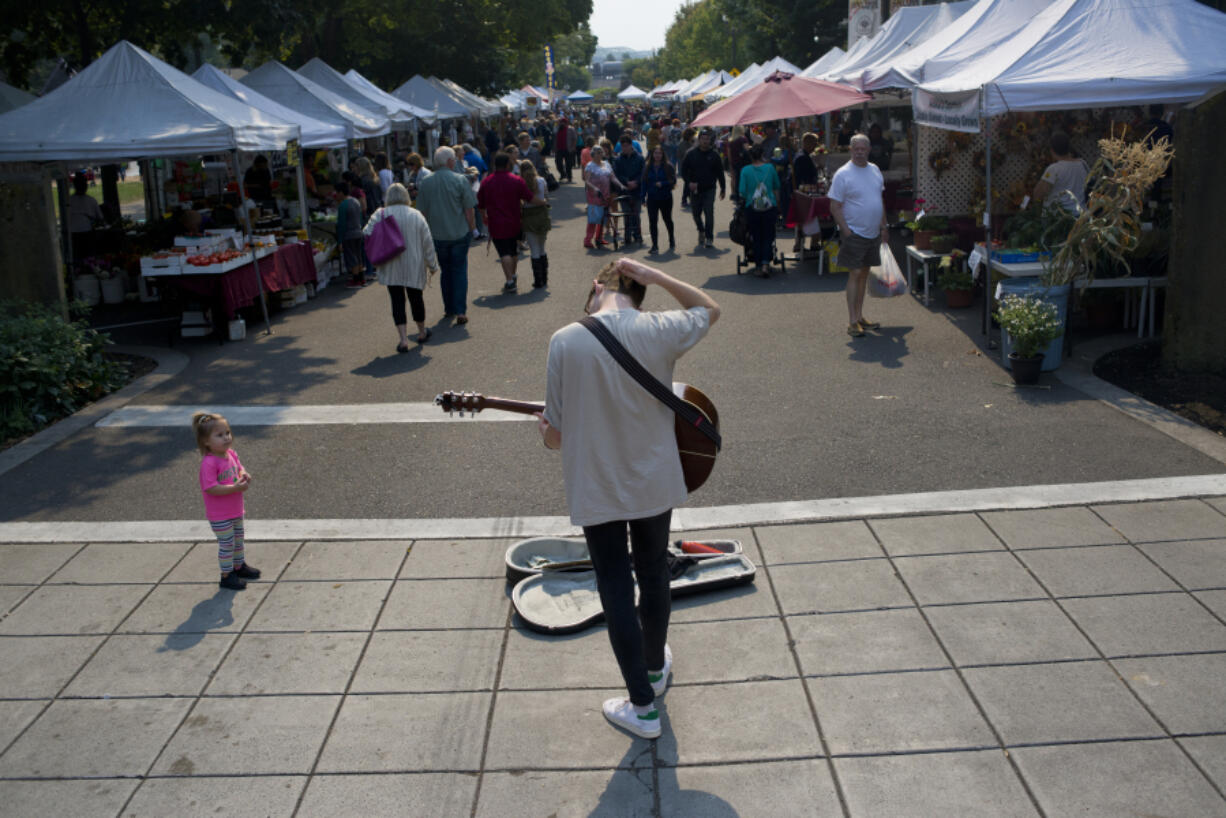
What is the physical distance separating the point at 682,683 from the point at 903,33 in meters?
16.1

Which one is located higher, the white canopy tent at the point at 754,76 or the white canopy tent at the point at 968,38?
the white canopy tent at the point at 754,76

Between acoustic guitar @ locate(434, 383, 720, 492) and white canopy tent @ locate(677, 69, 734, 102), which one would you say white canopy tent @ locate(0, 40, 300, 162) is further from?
white canopy tent @ locate(677, 69, 734, 102)

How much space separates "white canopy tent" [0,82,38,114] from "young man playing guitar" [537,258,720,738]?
15564mm

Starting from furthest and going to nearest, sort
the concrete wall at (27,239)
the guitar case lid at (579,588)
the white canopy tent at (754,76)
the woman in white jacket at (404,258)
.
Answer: the white canopy tent at (754,76) → the woman in white jacket at (404,258) → the concrete wall at (27,239) → the guitar case lid at (579,588)

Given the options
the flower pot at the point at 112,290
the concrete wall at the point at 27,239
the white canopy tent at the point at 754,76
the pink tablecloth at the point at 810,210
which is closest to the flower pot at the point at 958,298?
the pink tablecloth at the point at 810,210

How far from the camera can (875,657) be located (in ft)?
14.3

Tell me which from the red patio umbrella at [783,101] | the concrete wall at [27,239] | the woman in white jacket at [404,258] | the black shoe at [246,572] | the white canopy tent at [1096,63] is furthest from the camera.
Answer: the red patio umbrella at [783,101]

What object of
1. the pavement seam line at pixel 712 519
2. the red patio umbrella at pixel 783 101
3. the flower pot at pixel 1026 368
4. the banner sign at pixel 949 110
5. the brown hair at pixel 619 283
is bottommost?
the pavement seam line at pixel 712 519

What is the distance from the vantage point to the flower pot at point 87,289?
13523 mm

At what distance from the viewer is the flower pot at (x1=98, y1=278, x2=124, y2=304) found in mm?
13797

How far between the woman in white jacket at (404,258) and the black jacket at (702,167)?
6483 millimetres

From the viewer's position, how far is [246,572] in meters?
5.35

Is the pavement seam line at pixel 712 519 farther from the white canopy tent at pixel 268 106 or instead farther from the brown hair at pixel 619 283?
the white canopy tent at pixel 268 106

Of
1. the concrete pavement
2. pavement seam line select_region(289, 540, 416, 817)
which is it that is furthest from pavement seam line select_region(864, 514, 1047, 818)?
pavement seam line select_region(289, 540, 416, 817)
